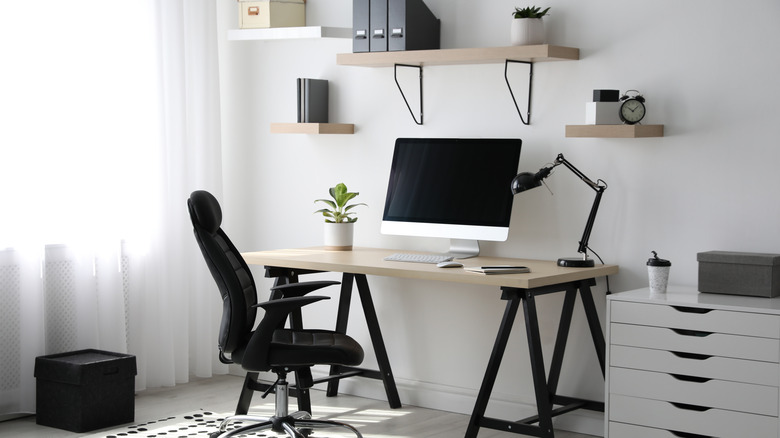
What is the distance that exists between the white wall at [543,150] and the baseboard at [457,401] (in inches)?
0.4

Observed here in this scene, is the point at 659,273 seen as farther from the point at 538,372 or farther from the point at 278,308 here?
the point at 278,308

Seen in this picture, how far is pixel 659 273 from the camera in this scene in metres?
3.49

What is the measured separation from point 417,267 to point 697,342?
1.11 meters

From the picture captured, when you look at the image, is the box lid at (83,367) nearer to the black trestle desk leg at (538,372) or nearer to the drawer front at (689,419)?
the black trestle desk leg at (538,372)

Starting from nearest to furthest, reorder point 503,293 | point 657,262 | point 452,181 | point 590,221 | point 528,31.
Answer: point 657,262 → point 503,293 → point 590,221 → point 528,31 → point 452,181

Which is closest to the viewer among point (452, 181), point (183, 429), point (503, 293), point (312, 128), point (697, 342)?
point (697, 342)

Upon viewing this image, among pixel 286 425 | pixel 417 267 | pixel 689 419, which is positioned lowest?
pixel 286 425

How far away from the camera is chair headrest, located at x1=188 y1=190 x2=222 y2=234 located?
3.54 m

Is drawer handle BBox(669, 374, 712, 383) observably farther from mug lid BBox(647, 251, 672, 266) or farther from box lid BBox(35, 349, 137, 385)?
box lid BBox(35, 349, 137, 385)

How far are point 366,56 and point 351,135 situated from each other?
0.55 metres

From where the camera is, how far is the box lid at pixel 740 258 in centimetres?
332

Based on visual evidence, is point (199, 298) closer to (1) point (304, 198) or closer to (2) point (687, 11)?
(1) point (304, 198)

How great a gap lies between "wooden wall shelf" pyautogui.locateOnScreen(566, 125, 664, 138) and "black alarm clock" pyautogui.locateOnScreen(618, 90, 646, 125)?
0.06 m

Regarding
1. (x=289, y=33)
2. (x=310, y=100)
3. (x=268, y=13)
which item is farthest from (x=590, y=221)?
(x=268, y=13)
